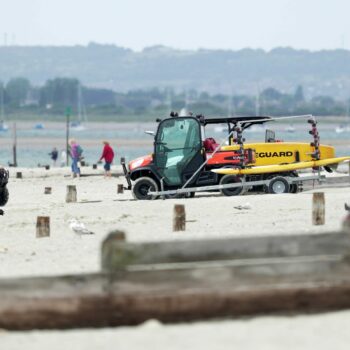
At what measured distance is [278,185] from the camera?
2803cm

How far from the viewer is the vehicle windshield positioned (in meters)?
28.2

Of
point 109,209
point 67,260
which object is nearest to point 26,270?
point 67,260

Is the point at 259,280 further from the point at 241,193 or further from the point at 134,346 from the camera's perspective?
the point at 241,193

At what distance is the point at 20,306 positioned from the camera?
35.4ft

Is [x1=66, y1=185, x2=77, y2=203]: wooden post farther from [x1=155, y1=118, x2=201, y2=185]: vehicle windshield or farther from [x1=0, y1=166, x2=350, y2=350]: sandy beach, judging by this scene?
[x1=155, y1=118, x2=201, y2=185]: vehicle windshield

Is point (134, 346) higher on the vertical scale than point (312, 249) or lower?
lower

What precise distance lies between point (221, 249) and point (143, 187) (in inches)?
710

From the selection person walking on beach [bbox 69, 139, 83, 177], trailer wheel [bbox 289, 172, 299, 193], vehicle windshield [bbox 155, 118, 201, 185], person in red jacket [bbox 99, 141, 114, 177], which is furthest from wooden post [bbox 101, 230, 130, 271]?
person in red jacket [bbox 99, 141, 114, 177]

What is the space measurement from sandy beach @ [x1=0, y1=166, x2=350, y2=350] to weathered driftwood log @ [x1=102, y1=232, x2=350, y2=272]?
0.51 meters

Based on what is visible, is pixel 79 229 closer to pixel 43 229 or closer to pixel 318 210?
pixel 43 229

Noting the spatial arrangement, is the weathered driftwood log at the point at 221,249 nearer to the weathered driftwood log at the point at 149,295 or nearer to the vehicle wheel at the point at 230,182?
the weathered driftwood log at the point at 149,295

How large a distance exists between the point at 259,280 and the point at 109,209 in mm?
14143

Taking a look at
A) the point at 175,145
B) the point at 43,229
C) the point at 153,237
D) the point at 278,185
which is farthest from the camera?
the point at 175,145

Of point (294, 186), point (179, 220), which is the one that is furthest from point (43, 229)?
point (294, 186)
